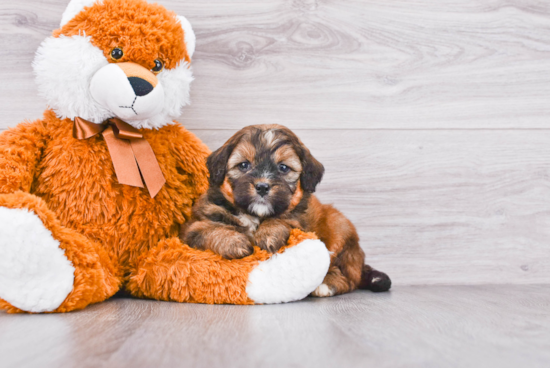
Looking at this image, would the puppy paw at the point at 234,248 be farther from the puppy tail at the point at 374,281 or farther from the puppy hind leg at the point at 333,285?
the puppy tail at the point at 374,281

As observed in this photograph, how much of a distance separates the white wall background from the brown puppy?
0.48 meters

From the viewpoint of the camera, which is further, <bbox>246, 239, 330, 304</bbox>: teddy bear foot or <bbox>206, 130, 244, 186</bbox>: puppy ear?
<bbox>206, 130, 244, 186</bbox>: puppy ear

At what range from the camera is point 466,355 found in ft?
3.04

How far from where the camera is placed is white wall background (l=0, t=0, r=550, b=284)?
2039 mm

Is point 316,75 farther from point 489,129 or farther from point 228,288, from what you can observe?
point 228,288

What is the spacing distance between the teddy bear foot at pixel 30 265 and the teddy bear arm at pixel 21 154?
0.17 meters

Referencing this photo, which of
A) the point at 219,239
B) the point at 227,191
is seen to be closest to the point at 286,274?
the point at 219,239

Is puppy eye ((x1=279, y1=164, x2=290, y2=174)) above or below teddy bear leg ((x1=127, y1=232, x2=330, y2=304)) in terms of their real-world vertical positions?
above

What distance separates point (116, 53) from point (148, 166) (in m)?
0.38

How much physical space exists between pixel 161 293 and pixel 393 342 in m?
0.79

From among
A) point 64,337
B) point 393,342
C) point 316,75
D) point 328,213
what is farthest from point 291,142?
point 64,337

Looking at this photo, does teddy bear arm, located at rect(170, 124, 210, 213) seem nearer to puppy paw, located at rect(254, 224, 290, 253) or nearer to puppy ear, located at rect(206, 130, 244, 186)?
puppy ear, located at rect(206, 130, 244, 186)

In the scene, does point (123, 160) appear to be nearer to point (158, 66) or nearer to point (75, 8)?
point (158, 66)

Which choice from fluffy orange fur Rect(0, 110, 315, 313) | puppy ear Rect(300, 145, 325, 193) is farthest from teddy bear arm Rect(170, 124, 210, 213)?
puppy ear Rect(300, 145, 325, 193)
